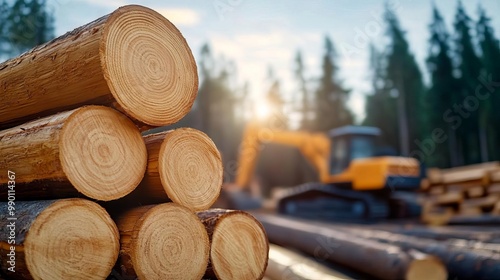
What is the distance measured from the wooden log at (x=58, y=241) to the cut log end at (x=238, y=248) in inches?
23.7

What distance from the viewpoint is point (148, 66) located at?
2.66 meters

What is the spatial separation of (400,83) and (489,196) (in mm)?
24137

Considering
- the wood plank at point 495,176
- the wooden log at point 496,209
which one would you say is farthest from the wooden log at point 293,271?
the wood plank at point 495,176

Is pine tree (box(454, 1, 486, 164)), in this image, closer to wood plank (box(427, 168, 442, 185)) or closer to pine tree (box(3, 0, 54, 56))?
wood plank (box(427, 168, 442, 185))

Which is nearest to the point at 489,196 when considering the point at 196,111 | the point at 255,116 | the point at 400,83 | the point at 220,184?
the point at 255,116

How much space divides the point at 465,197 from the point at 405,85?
937 inches

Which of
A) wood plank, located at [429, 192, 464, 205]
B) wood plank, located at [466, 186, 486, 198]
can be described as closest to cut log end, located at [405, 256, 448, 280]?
wood plank, located at [466, 186, 486, 198]

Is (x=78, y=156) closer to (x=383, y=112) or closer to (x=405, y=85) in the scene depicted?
(x=405, y=85)

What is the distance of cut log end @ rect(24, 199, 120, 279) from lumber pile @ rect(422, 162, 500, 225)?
8.72 m

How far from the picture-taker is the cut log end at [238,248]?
2803mm

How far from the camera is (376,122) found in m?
35.3

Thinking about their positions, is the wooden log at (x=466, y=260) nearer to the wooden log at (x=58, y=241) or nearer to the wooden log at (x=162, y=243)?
the wooden log at (x=162, y=243)

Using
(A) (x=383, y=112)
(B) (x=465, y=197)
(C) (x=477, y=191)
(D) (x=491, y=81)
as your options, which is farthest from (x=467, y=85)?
(C) (x=477, y=191)

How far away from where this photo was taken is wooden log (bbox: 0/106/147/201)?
236cm
